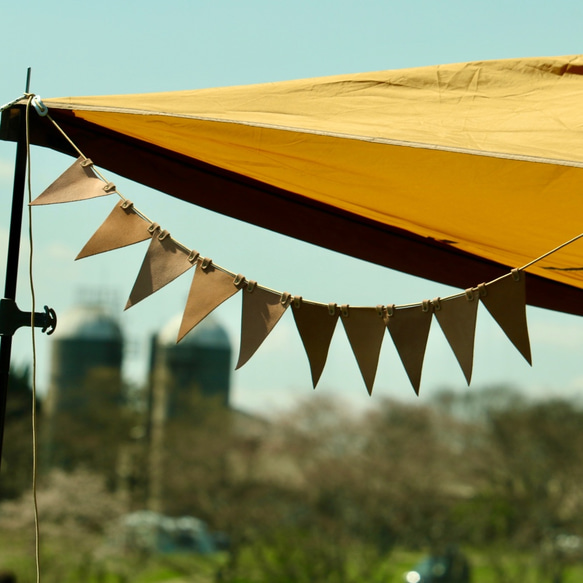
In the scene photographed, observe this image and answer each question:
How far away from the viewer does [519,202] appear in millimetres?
1550

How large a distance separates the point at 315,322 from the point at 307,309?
2cm

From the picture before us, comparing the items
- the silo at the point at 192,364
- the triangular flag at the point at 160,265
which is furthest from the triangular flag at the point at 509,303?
the silo at the point at 192,364

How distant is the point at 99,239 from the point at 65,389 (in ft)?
78.8

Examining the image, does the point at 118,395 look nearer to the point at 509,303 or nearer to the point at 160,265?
the point at 160,265

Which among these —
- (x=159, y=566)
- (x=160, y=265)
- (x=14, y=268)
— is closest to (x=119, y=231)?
(x=160, y=265)

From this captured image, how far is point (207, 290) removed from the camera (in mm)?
1332

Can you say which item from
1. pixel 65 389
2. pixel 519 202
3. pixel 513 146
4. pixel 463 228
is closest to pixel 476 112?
pixel 513 146

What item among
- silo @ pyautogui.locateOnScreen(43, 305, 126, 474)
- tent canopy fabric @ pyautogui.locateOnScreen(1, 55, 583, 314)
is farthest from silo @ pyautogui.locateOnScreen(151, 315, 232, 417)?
tent canopy fabric @ pyautogui.locateOnScreen(1, 55, 583, 314)

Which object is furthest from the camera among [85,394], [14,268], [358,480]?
[85,394]

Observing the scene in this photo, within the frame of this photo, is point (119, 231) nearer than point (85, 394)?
Yes

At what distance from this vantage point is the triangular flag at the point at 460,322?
1.29m

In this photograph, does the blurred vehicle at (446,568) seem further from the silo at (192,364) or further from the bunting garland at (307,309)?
the bunting garland at (307,309)

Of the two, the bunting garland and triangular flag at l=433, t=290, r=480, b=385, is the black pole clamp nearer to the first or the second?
the bunting garland

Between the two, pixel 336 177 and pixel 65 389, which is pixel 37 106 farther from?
pixel 65 389
